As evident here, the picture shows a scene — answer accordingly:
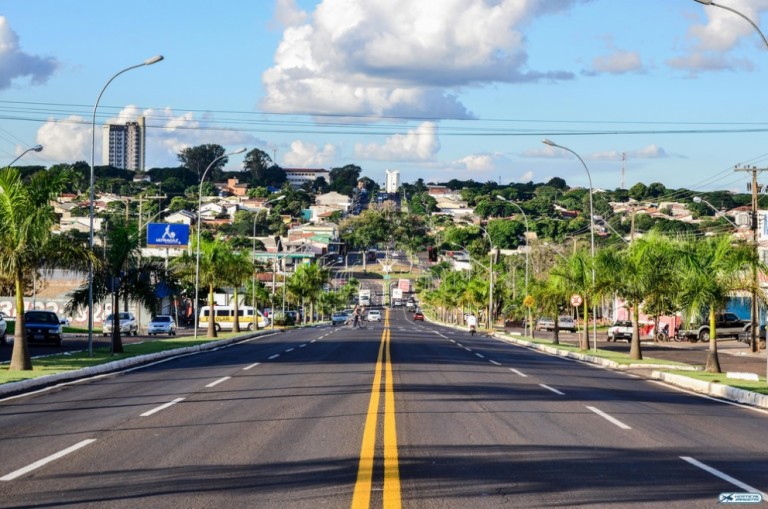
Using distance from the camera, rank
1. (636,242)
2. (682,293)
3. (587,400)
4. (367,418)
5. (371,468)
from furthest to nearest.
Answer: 1. (636,242)
2. (682,293)
3. (587,400)
4. (367,418)
5. (371,468)

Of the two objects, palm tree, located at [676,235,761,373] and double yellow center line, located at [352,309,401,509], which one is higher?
palm tree, located at [676,235,761,373]

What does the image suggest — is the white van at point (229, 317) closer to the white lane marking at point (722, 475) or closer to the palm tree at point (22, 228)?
the palm tree at point (22, 228)

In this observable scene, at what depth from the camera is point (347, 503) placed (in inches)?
363

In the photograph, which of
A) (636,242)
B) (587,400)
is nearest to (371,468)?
(587,400)

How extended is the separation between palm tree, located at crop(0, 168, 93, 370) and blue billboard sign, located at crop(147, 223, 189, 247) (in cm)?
4620

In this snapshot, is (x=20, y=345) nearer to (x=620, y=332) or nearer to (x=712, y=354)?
(x=712, y=354)

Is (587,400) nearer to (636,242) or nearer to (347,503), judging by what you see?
(347,503)

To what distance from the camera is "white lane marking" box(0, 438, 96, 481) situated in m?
10.5

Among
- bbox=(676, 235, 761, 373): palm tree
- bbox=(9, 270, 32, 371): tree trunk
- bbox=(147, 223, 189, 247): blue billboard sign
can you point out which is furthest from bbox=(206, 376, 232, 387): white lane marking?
bbox=(147, 223, 189, 247): blue billboard sign

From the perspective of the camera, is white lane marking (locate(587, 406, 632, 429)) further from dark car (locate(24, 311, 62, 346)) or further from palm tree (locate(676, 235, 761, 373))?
dark car (locate(24, 311, 62, 346))

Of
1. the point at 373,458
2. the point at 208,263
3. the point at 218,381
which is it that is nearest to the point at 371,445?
the point at 373,458

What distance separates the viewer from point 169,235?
241 feet

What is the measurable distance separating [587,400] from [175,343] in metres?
27.3

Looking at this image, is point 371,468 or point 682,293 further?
point 682,293
